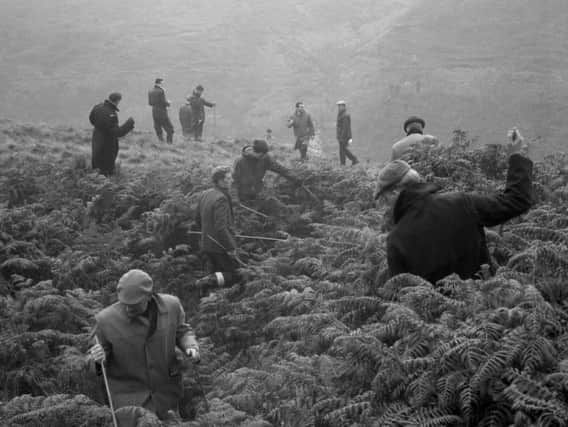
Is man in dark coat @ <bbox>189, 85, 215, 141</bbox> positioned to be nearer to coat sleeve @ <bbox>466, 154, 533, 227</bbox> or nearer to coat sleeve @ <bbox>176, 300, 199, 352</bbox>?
coat sleeve @ <bbox>176, 300, 199, 352</bbox>

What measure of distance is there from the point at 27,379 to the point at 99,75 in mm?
58200

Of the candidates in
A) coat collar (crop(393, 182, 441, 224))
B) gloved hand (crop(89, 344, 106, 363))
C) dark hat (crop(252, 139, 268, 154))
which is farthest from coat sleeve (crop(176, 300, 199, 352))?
dark hat (crop(252, 139, 268, 154))

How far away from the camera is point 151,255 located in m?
10.0

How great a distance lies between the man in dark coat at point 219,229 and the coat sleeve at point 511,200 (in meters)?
4.83

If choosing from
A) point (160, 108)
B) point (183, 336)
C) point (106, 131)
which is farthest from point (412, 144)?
point (160, 108)

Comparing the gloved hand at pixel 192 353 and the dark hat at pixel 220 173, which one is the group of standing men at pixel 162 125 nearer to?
the dark hat at pixel 220 173

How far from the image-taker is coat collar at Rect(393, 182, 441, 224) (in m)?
4.86

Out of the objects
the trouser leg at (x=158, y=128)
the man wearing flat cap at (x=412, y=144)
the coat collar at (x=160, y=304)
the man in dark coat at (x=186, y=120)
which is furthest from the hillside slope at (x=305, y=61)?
the coat collar at (x=160, y=304)

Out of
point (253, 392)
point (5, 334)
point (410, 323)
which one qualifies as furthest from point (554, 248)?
point (5, 334)

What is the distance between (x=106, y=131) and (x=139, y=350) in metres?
8.57

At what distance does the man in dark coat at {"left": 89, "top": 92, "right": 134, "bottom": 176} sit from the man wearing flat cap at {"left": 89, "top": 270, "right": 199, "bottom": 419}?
787 centimetres

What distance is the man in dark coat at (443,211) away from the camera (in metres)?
4.82

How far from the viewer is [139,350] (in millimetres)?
5441

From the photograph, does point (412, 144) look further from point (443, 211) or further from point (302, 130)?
point (302, 130)
